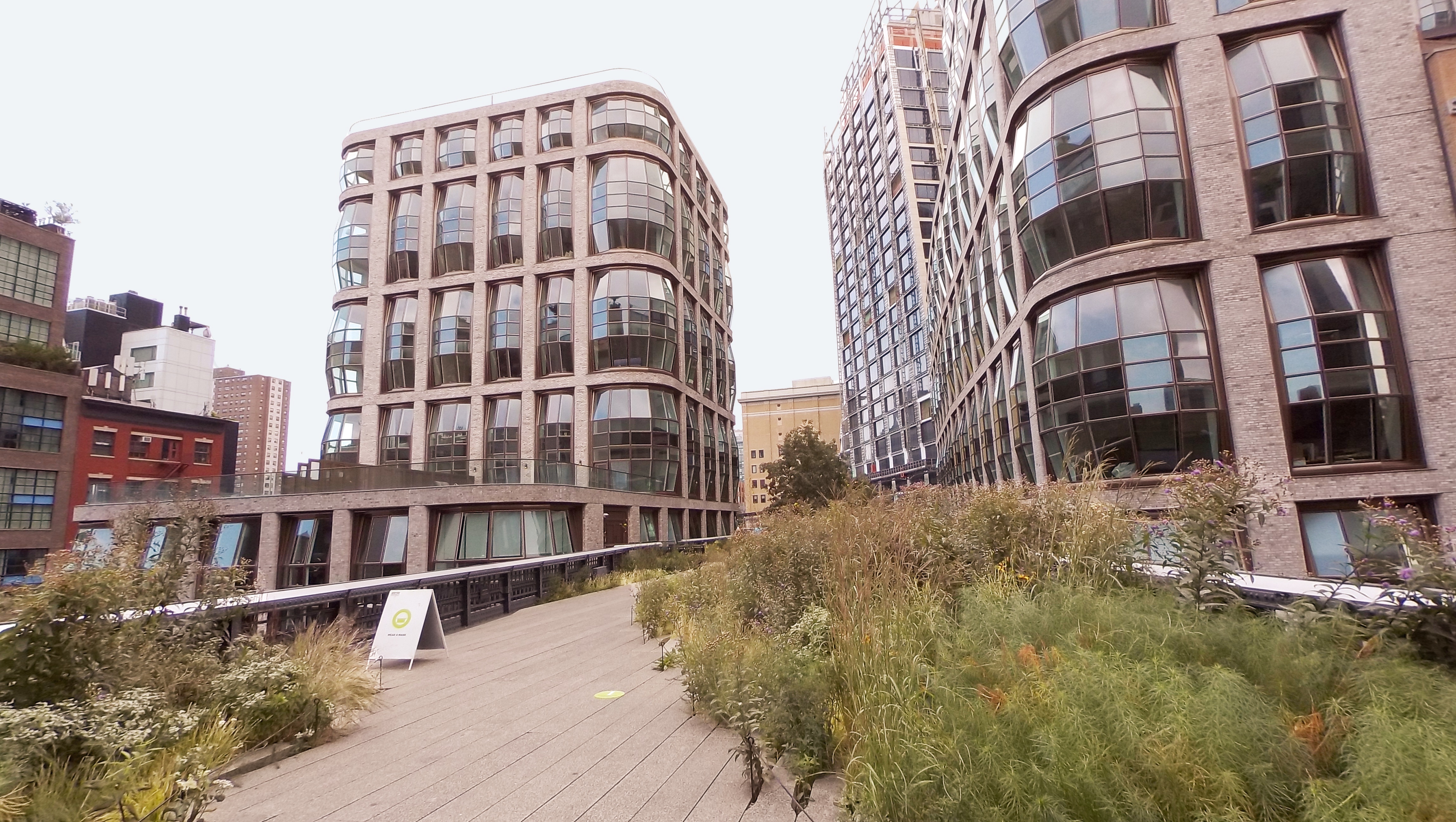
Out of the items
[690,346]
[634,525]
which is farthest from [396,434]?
[690,346]

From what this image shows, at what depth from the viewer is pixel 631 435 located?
32125 millimetres

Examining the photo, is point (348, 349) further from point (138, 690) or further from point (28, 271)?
point (138, 690)

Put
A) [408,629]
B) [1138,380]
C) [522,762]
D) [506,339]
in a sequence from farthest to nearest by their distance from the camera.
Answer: [506,339] → [1138,380] → [408,629] → [522,762]

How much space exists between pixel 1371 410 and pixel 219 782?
2061 centimetres

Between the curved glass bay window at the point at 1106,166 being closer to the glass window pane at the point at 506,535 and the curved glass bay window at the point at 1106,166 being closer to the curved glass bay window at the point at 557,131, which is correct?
the glass window pane at the point at 506,535

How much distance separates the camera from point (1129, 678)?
10.2 ft

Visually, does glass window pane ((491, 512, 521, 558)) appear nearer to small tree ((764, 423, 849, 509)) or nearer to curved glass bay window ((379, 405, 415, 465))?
curved glass bay window ((379, 405, 415, 465))

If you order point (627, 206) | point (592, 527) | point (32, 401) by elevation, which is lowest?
point (592, 527)

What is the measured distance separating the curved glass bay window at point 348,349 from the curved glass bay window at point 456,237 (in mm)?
5014

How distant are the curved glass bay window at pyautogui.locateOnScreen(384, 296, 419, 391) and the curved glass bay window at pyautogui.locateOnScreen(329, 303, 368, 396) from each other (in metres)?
1.53

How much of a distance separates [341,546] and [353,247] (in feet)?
58.5

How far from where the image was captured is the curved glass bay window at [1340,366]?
14281 mm

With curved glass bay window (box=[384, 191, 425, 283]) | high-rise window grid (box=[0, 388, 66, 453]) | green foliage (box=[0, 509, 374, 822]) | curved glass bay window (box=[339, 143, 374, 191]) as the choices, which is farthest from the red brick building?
green foliage (box=[0, 509, 374, 822])

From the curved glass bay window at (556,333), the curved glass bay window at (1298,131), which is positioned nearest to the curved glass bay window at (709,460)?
the curved glass bay window at (556,333)
